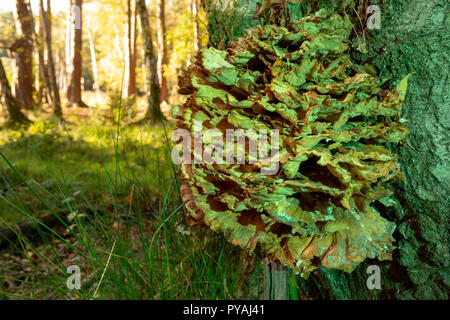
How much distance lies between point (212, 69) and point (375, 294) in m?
1.10

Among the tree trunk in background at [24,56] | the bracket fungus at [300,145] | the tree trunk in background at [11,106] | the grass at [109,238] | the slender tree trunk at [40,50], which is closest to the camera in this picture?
the bracket fungus at [300,145]

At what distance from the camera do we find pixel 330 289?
1353 mm

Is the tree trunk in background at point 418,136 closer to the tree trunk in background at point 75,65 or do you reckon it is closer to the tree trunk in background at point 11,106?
the tree trunk in background at point 11,106

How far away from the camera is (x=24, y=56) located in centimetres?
873

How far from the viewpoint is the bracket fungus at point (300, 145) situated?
2.75ft

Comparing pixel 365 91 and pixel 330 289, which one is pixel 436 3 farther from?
pixel 330 289

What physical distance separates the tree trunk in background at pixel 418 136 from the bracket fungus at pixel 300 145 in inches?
5.0

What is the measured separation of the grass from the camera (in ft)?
4.26

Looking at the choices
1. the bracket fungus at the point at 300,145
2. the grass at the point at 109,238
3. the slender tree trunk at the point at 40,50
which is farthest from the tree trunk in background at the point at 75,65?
the bracket fungus at the point at 300,145

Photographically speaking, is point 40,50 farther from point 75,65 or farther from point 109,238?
point 109,238

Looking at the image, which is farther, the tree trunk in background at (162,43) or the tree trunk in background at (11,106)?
the tree trunk in background at (162,43)

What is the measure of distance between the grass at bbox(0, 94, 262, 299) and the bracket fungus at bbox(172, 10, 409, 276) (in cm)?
A: 34

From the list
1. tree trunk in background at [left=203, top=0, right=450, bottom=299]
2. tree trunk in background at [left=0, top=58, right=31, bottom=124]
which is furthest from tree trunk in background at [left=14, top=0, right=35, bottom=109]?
tree trunk in background at [left=203, top=0, right=450, bottom=299]

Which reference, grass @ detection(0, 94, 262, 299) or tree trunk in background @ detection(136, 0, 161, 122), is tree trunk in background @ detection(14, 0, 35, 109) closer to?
tree trunk in background @ detection(136, 0, 161, 122)
